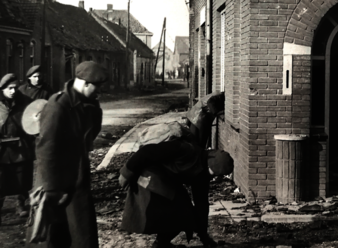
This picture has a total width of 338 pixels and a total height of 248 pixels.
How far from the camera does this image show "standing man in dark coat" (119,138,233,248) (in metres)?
4.56

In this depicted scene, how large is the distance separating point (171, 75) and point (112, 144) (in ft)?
46.1

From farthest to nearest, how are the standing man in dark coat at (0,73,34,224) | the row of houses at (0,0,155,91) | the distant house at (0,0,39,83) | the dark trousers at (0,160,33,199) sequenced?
the distant house at (0,0,39,83), the row of houses at (0,0,155,91), the dark trousers at (0,160,33,199), the standing man in dark coat at (0,73,34,224)

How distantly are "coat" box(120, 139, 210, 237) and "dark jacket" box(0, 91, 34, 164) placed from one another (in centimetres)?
246

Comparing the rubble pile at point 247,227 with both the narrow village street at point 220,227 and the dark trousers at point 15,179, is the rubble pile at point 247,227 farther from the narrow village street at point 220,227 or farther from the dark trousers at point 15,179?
the dark trousers at point 15,179

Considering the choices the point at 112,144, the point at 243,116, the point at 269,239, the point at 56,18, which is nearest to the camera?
the point at 269,239

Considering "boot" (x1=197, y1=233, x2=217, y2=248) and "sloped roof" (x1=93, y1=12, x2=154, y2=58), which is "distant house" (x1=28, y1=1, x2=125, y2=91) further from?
"boot" (x1=197, y1=233, x2=217, y2=248)

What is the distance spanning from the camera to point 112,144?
13.5 m

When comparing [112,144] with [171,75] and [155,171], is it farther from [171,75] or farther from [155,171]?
[171,75]

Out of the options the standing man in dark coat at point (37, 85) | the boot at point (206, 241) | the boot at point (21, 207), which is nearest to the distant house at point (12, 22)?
the boot at point (21, 207)

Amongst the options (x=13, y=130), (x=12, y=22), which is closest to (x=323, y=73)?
(x=13, y=130)

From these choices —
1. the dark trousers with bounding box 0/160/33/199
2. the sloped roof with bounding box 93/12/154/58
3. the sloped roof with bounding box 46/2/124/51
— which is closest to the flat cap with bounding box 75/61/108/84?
the dark trousers with bounding box 0/160/33/199

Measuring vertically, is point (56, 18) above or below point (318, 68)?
above

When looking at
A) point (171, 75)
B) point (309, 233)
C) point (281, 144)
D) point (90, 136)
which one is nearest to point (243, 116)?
point (281, 144)

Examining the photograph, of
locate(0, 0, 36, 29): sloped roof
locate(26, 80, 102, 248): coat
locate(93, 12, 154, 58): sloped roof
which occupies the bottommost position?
locate(26, 80, 102, 248): coat
